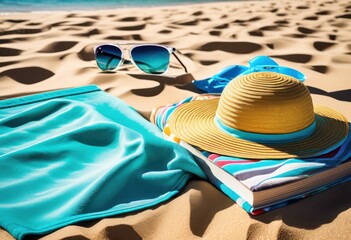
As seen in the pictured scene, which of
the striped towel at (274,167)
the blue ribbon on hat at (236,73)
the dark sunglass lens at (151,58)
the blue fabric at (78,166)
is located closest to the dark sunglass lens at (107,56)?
the dark sunglass lens at (151,58)

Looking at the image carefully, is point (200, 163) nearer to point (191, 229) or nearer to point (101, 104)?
point (191, 229)

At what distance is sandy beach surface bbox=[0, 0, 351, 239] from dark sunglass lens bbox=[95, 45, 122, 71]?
0.24ft

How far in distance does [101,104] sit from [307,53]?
1686 mm

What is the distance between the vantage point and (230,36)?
3.23 m

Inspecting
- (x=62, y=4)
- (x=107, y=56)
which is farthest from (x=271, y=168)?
(x=62, y=4)

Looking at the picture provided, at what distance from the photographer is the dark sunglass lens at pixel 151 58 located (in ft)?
7.00

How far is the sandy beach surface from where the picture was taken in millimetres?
948

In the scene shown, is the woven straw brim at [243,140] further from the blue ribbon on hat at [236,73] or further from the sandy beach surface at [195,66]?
the blue ribbon on hat at [236,73]

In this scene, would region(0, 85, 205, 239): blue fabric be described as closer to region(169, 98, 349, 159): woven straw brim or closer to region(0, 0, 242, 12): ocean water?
region(169, 98, 349, 159): woven straw brim

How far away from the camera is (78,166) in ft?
3.79

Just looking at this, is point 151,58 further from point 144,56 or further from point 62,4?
point 62,4

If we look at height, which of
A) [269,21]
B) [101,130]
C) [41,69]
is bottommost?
[269,21]

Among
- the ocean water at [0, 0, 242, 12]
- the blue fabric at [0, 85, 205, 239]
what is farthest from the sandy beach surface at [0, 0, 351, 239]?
the ocean water at [0, 0, 242, 12]

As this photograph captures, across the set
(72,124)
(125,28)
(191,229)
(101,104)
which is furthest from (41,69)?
(191,229)
